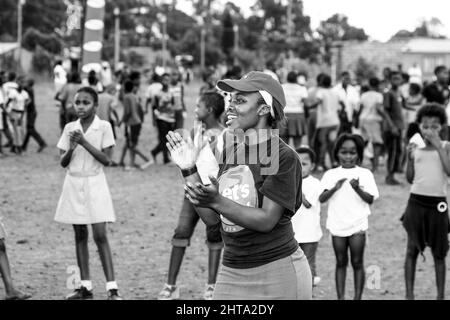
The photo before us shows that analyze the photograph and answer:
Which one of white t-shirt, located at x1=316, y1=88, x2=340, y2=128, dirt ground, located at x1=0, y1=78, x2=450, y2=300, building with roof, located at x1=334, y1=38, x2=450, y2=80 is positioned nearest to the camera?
dirt ground, located at x1=0, y1=78, x2=450, y2=300

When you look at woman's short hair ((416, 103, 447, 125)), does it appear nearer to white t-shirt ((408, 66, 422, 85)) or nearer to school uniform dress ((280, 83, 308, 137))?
school uniform dress ((280, 83, 308, 137))

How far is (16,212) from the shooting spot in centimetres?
1152

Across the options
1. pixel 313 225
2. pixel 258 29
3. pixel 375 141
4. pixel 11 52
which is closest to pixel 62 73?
pixel 375 141

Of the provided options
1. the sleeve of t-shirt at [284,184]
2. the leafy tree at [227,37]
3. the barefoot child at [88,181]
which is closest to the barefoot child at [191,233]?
the barefoot child at [88,181]

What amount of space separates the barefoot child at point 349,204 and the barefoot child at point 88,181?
1776mm

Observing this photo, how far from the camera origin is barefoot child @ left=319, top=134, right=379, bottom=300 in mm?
7012

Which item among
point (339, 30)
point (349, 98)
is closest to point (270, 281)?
point (349, 98)

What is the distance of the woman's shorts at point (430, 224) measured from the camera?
7.31 metres

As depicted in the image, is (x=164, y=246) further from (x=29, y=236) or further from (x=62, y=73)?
(x=62, y=73)

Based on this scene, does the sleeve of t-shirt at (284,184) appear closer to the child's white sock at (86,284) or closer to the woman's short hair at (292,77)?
the child's white sock at (86,284)

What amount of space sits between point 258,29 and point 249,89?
3671 inches

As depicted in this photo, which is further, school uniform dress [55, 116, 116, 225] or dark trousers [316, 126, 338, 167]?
dark trousers [316, 126, 338, 167]

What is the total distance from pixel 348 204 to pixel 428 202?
0.75m

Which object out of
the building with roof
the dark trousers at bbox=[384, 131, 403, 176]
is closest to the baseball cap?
the dark trousers at bbox=[384, 131, 403, 176]
